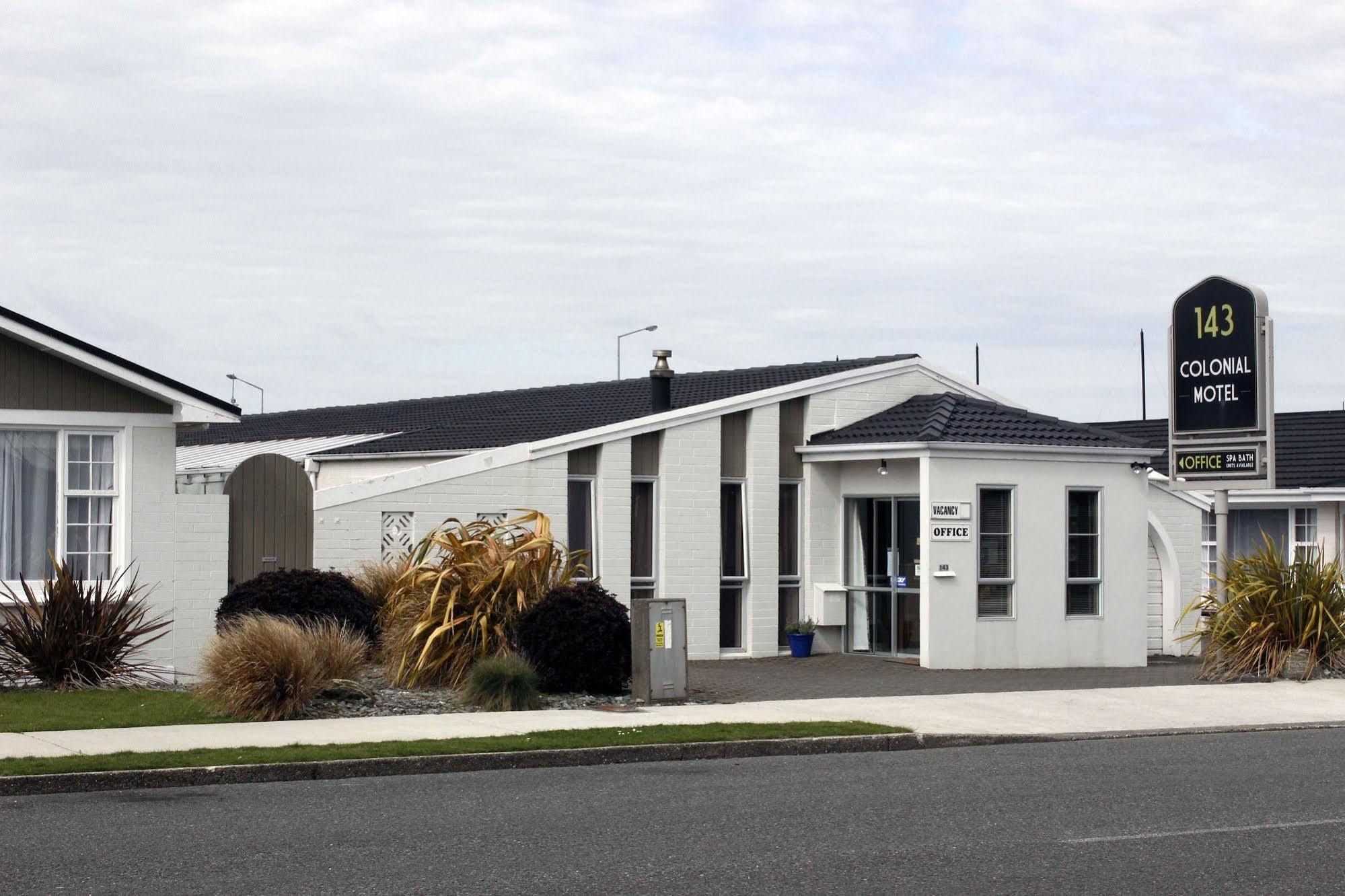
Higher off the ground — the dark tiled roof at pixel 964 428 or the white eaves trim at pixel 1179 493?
the dark tiled roof at pixel 964 428

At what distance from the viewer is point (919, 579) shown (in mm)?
22219

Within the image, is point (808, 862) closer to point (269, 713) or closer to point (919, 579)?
point (269, 713)

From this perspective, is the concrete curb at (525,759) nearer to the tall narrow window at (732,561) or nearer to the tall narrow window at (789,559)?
the tall narrow window at (732,561)

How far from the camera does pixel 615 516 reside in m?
21.9

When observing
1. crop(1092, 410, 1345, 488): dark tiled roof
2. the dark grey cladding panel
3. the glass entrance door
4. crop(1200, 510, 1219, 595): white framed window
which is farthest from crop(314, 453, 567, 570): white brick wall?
crop(1200, 510, 1219, 595): white framed window

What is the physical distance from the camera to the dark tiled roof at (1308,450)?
30328 mm

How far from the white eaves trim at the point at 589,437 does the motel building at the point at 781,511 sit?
27mm

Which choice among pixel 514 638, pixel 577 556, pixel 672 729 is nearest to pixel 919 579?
pixel 577 556

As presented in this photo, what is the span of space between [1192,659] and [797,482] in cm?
718

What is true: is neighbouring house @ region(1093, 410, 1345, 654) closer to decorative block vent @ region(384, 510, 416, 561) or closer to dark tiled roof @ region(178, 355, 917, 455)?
dark tiled roof @ region(178, 355, 917, 455)

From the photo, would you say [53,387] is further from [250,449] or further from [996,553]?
[250,449]

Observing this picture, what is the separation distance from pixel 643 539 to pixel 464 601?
508 cm

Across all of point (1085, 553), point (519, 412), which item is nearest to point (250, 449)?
point (519, 412)

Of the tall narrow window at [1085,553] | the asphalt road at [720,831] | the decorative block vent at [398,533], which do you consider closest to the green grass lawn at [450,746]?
the asphalt road at [720,831]
